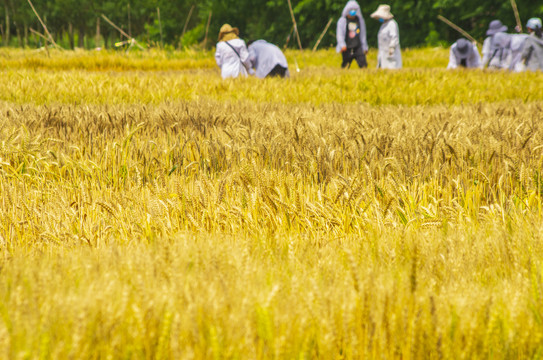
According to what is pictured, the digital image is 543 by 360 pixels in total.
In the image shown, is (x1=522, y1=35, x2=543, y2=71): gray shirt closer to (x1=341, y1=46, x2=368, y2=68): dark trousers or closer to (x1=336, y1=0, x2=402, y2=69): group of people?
(x1=336, y1=0, x2=402, y2=69): group of people

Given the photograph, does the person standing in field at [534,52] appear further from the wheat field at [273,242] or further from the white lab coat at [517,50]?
the wheat field at [273,242]

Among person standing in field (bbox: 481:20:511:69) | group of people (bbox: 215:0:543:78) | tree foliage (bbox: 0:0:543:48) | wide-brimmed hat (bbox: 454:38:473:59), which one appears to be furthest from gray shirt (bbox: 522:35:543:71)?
tree foliage (bbox: 0:0:543:48)

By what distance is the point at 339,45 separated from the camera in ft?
41.8

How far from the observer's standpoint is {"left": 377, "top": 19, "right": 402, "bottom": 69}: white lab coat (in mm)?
12977

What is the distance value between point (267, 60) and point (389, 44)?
427 centimetres

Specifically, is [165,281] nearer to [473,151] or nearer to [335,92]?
[473,151]

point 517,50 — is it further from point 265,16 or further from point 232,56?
point 265,16

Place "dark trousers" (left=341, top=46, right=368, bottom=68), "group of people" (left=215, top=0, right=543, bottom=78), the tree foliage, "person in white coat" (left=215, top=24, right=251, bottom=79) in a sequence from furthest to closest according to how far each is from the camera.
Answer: the tree foliage < "dark trousers" (left=341, top=46, right=368, bottom=68) < "group of people" (left=215, top=0, right=543, bottom=78) < "person in white coat" (left=215, top=24, right=251, bottom=79)

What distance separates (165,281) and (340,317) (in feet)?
1.50

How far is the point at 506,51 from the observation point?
14023mm

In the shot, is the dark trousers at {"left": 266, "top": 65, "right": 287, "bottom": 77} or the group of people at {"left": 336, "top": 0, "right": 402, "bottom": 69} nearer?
the dark trousers at {"left": 266, "top": 65, "right": 287, "bottom": 77}

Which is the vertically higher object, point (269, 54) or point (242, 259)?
point (269, 54)

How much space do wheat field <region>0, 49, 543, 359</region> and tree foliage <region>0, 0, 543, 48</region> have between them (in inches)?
584

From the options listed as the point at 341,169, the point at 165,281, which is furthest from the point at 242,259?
the point at 341,169
